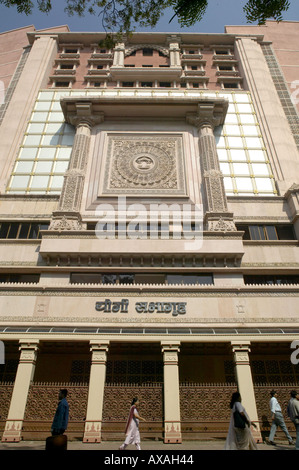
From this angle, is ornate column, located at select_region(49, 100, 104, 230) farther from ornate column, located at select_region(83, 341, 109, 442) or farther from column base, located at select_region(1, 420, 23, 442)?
column base, located at select_region(1, 420, 23, 442)

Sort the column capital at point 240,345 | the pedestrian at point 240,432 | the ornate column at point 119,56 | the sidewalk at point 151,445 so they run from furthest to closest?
the ornate column at point 119,56, the column capital at point 240,345, the sidewalk at point 151,445, the pedestrian at point 240,432


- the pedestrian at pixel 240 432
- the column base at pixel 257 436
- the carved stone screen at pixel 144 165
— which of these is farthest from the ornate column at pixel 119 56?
the pedestrian at pixel 240 432

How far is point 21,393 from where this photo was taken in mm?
12531

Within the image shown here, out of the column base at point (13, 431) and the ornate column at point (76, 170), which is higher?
the ornate column at point (76, 170)

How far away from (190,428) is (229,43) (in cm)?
4313

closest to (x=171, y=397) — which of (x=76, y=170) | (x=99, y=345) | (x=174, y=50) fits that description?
(x=99, y=345)

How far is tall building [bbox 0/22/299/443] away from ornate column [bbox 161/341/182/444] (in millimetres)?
57

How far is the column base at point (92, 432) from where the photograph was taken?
11458 millimetres

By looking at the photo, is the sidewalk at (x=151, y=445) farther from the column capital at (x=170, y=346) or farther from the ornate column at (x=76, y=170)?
the ornate column at (x=76, y=170)

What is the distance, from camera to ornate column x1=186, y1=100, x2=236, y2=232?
2072 cm

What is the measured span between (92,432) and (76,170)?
17.3 meters

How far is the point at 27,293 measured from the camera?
16141 mm

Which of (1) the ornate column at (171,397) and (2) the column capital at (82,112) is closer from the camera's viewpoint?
(1) the ornate column at (171,397)

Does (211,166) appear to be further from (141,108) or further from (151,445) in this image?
(151,445)
